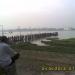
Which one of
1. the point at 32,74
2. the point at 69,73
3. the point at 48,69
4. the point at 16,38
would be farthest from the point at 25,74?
the point at 16,38

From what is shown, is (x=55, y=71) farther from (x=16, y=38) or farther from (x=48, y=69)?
(x=16, y=38)

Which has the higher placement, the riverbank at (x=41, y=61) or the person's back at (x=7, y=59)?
the person's back at (x=7, y=59)

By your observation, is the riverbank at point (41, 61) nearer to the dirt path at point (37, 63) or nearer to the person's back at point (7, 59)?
the dirt path at point (37, 63)

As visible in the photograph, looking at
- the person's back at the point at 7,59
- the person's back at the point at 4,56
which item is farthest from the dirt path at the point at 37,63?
the person's back at the point at 4,56

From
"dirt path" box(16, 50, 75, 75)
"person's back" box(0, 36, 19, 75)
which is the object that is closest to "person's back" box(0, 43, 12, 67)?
"person's back" box(0, 36, 19, 75)

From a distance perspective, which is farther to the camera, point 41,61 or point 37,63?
point 41,61

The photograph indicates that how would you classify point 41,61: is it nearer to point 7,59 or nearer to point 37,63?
point 37,63

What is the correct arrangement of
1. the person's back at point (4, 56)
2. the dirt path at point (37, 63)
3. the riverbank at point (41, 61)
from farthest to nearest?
the riverbank at point (41, 61) → the dirt path at point (37, 63) → the person's back at point (4, 56)

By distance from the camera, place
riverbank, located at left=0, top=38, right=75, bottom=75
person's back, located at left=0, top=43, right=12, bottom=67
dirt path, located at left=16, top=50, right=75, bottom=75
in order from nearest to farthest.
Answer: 1. person's back, located at left=0, top=43, right=12, bottom=67
2. dirt path, located at left=16, top=50, right=75, bottom=75
3. riverbank, located at left=0, top=38, right=75, bottom=75

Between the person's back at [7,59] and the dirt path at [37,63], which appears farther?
the dirt path at [37,63]

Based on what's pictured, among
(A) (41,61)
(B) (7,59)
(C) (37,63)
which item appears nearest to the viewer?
(B) (7,59)

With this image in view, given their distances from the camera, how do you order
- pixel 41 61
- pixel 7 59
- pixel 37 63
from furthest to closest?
1. pixel 41 61
2. pixel 37 63
3. pixel 7 59

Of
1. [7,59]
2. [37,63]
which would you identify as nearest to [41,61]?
[37,63]

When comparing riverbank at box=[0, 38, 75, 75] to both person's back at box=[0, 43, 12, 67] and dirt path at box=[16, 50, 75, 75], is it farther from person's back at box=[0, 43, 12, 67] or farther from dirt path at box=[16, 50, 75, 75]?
person's back at box=[0, 43, 12, 67]
